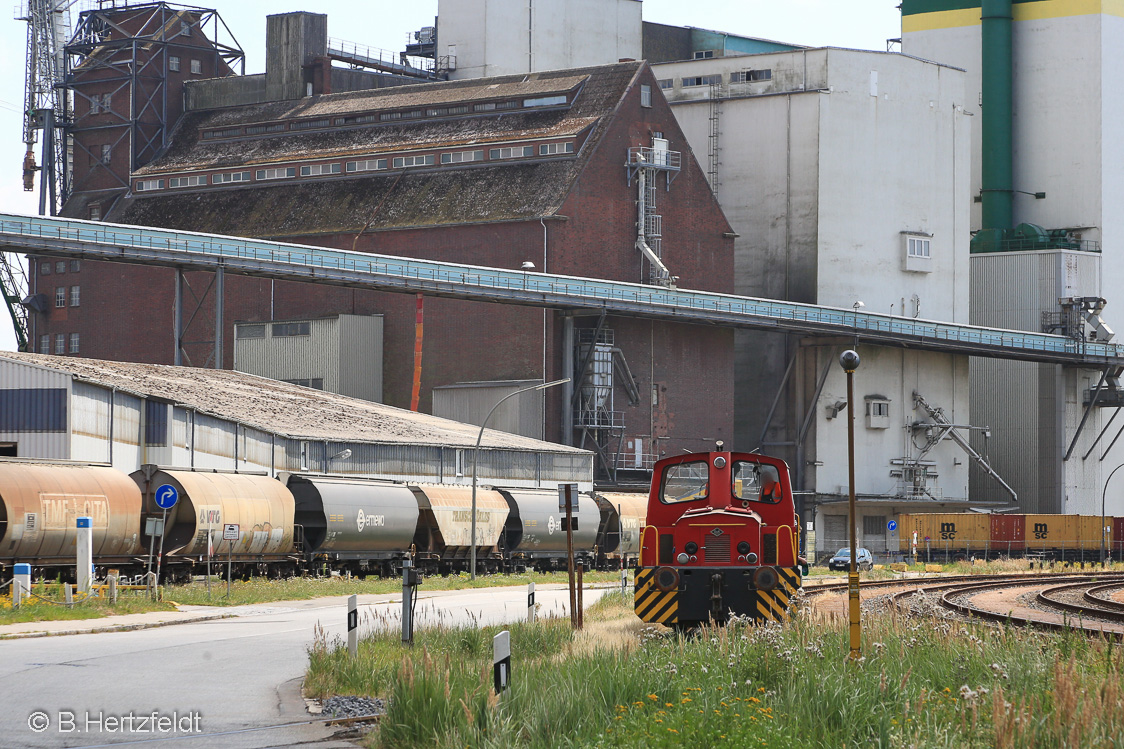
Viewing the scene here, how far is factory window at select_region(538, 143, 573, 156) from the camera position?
85.9m

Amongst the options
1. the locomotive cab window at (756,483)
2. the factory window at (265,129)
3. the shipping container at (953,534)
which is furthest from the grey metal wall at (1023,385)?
the locomotive cab window at (756,483)

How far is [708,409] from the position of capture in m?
88.1

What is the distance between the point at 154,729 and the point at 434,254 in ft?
239

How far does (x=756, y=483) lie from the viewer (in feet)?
73.7

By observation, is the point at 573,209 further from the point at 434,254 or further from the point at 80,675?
the point at 80,675

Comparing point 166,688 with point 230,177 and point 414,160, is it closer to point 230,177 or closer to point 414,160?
point 414,160

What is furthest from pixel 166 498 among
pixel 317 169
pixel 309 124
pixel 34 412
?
pixel 309 124

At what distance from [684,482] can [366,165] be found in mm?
71583

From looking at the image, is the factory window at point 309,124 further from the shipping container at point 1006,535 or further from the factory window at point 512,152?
the shipping container at point 1006,535

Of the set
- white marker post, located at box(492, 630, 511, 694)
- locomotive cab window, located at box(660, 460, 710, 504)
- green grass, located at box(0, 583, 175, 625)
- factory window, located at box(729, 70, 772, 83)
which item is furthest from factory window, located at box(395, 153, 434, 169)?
white marker post, located at box(492, 630, 511, 694)

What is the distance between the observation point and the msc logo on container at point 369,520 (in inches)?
1912

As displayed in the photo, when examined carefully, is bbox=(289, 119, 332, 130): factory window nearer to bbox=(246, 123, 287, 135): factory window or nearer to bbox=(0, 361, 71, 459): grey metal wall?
bbox=(246, 123, 287, 135): factory window

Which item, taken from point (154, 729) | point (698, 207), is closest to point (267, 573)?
point (154, 729)

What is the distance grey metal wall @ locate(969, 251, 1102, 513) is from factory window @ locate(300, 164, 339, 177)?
48.1 metres
